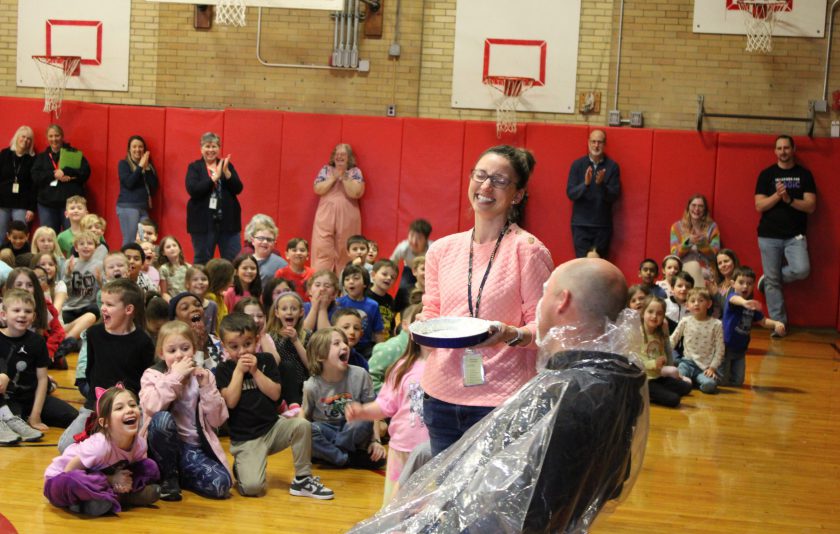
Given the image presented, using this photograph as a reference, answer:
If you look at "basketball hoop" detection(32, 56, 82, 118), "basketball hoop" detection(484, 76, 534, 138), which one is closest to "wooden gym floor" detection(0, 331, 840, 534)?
"basketball hoop" detection(484, 76, 534, 138)

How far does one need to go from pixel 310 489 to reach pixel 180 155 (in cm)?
780

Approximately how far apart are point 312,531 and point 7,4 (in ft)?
33.0

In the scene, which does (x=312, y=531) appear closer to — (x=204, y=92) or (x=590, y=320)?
(x=590, y=320)

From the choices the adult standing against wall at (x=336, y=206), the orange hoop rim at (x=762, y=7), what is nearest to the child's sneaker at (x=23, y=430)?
the adult standing against wall at (x=336, y=206)

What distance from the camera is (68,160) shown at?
11781 millimetres

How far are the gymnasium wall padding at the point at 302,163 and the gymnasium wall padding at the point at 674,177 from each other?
140 inches

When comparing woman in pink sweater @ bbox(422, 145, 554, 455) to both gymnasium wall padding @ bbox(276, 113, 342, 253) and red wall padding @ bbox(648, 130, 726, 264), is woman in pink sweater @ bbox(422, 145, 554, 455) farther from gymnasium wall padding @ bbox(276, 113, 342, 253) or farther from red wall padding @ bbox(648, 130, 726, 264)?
gymnasium wall padding @ bbox(276, 113, 342, 253)

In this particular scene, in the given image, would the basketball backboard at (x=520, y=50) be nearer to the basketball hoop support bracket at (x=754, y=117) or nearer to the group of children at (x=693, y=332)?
the basketball hoop support bracket at (x=754, y=117)

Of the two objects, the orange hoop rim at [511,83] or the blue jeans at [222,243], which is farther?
the orange hoop rim at [511,83]

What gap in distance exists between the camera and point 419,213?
1183 centimetres

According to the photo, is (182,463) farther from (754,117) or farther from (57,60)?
(57,60)

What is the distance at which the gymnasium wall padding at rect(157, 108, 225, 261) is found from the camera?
1209 cm

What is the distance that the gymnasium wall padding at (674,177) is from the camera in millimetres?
11312

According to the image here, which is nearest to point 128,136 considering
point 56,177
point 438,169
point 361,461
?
point 56,177
